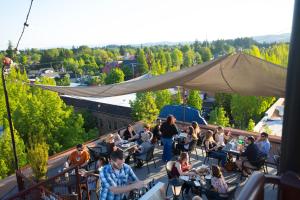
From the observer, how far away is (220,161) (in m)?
8.01

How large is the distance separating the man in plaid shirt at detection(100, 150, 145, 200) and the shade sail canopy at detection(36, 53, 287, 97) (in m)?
2.39

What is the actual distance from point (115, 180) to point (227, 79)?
347 cm

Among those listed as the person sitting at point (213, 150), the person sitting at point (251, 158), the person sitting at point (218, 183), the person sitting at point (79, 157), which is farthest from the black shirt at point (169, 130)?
the person sitting at point (218, 183)

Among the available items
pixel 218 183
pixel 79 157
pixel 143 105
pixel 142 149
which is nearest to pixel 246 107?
pixel 143 105

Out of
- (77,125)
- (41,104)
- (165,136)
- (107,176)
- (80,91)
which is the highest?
(80,91)

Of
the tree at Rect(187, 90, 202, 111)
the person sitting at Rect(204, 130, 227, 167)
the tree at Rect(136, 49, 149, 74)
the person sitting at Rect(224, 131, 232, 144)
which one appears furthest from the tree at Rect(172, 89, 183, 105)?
the tree at Rect(136, 49, 149, 74)

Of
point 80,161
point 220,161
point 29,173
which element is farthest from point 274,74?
point 29,173

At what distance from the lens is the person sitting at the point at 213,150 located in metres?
7.78

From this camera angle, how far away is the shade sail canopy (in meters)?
4.87

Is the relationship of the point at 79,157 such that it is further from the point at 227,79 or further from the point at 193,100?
the point at 193,100

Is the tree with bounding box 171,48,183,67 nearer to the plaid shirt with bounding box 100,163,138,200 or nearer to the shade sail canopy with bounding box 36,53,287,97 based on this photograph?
the shade sail canopy with bounding box 36,53,287,97

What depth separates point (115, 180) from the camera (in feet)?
11.8

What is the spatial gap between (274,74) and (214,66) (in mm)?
1132

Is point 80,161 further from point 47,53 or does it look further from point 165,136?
point 47,53
